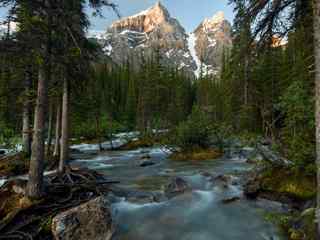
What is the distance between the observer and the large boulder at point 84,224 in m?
5.56

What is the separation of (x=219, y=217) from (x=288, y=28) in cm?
579

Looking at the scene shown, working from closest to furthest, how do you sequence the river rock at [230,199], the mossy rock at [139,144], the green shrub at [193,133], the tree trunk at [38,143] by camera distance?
1. the tree trunk at [38,143]
2. the river rock at [230,199]
3. the green shrub at [193,133]
4. the mossy rock at [139,144]

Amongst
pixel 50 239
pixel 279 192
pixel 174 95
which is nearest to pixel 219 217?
pixel 279 192

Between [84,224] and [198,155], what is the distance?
13.8m

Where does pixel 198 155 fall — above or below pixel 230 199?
above

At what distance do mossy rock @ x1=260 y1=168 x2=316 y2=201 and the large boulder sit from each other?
18.8ft

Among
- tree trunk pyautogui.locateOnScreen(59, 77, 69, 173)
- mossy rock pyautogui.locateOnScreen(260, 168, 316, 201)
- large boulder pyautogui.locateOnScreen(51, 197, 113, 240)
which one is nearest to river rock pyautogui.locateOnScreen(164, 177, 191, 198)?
mossy rock pyautogui.locateOnScreen(260, 168, 316, 201)

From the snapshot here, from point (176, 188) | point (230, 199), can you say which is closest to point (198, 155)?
point (176, 188)

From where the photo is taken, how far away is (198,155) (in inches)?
739

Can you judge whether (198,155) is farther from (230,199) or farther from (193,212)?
(193,212)

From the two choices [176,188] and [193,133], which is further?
[193,133]

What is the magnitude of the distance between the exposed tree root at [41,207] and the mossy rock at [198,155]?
32.5 feet

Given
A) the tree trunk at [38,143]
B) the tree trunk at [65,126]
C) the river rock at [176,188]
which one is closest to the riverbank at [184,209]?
the river rock at [176,188]

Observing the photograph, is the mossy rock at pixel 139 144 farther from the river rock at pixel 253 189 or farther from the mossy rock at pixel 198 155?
the river rock at pixel 253 189
